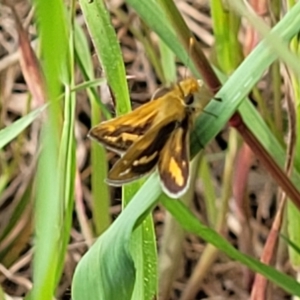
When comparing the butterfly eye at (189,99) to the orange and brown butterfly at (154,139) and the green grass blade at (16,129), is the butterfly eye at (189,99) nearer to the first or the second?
the orange and brown butterfly at (154,139)

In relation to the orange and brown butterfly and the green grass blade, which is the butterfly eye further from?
the green grass blade

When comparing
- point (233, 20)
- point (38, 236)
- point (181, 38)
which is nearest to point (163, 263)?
point (233, 20)

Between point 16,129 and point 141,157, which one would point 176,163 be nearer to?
point 141,157

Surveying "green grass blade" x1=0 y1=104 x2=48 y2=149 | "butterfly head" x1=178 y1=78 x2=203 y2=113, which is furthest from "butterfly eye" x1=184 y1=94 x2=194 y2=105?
"green grass blade" x1=0 y1=104 x2=48 y2=149

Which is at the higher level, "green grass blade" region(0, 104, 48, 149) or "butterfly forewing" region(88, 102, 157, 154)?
"green grass blade" region(0, 104, 48, 149)

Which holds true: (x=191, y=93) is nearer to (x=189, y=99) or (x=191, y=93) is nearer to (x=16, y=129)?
(x=189, y=99)

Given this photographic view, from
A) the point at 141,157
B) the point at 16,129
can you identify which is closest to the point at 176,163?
the point at 141,157

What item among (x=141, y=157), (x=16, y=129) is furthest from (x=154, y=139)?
(x=16, y=129)

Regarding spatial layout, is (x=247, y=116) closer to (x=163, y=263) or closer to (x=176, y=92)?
(x=176, y=92)
